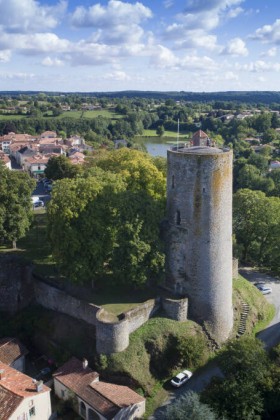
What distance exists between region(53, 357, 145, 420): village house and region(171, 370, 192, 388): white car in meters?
3.17

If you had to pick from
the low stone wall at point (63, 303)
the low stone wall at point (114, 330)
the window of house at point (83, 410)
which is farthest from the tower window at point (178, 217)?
the window of house at point (83, 410)

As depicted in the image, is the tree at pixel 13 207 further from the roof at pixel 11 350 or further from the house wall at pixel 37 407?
the house wall at pixel 37 407

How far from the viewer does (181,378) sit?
28.2 metres

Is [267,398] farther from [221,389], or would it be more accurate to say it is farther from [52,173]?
[52,173]

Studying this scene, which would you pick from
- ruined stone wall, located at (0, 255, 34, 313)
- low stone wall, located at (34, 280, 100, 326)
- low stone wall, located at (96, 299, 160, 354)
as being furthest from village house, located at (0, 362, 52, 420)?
ruined stone wall, located at (0, 255, 34, 313)

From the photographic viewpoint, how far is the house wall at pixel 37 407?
2319cm

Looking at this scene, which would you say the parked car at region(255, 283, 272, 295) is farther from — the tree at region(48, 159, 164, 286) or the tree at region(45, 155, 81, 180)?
the tree at region(45, 155, 81, 180)

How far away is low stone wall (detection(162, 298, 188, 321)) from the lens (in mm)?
30297

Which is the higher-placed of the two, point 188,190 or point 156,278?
point 188,190

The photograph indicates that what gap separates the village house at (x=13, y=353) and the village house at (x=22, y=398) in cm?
251

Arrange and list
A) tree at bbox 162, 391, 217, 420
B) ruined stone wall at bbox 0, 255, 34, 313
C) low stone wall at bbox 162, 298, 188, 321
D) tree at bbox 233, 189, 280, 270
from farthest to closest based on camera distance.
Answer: tree at bbox 233, 189, 280, 270, ruined stone wall at bbox 0, 255, 34, 313, low stone wall at bbox 162, 298, 188, 321, tree at bbox 162, 391, 217, 420

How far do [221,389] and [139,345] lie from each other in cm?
635

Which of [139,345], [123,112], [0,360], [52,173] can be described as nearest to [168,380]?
[139,345]

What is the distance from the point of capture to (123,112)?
199375 millimetres
